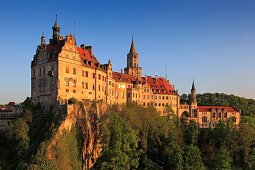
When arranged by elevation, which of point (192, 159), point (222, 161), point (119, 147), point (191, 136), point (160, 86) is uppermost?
point (160, 86)

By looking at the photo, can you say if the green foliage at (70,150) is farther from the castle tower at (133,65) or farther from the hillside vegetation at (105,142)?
the castle tower at (133,65)

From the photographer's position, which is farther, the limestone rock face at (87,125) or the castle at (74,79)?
the castle at (74,79)

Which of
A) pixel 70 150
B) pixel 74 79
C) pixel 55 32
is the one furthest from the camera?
pixel 55 32

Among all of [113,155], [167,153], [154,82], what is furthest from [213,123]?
[113,155]

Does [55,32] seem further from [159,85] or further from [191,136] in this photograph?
[159,85]

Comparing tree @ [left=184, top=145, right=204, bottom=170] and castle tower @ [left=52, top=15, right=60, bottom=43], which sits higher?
castle tower @ [left=52, top=15, right=60, bottom=43]

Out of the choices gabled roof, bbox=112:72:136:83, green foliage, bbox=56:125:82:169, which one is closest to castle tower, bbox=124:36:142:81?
gabled roof, bbox=112:72:136:83

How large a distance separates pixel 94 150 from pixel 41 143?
16026mm

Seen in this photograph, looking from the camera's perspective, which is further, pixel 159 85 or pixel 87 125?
pixel 159 85

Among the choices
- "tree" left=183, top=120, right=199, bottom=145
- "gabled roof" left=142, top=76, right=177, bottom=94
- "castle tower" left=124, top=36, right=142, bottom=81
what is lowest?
"tree" left=183, top=120, right=199, bottom=145

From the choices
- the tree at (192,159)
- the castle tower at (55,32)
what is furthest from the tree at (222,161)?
the castle tower at (55,32)

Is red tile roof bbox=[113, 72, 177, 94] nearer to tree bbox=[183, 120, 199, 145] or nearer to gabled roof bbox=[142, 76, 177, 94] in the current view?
gabled roof bbox=[142, 76, 177, 94]

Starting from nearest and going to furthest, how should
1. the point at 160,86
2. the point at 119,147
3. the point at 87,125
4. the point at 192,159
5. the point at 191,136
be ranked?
the point at 119,147 → the point at 87,125 → the point at 192,159 → the point at 191,136 → the point at 160,86

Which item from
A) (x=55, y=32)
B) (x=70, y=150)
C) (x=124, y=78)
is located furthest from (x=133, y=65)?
(x=70, y=150)
